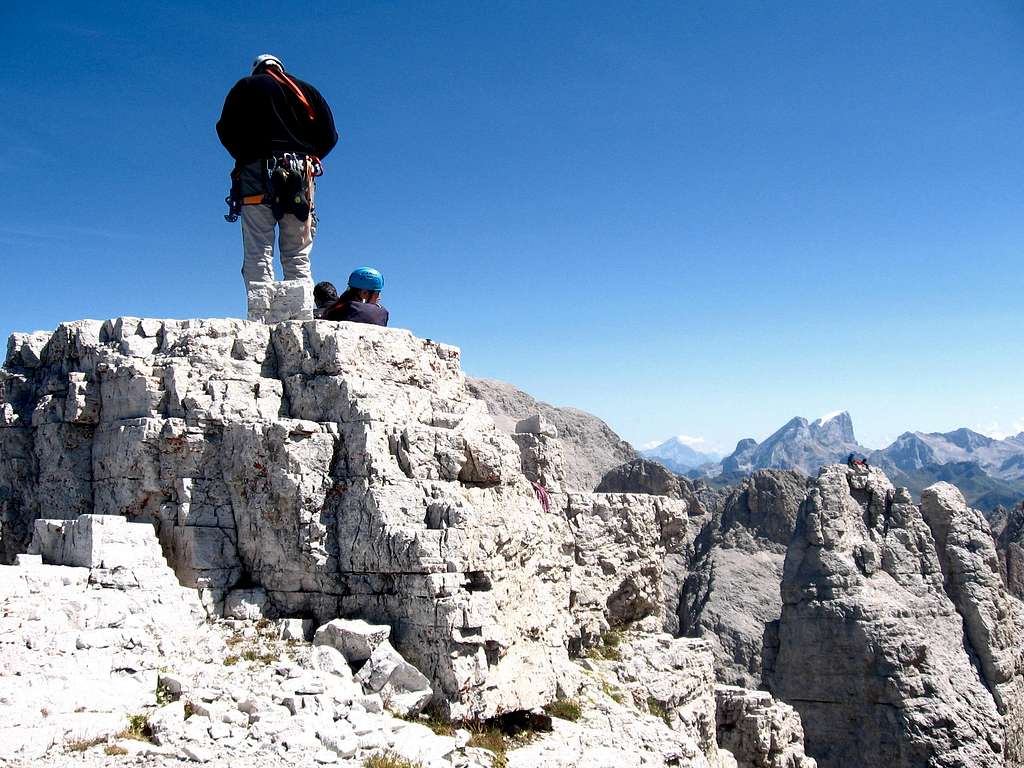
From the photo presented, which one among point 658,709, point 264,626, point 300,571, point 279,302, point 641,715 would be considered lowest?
point 658,709

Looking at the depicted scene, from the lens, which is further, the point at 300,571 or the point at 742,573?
the point at 742,573

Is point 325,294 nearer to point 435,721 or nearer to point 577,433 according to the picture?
point 435,721

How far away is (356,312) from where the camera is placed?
13.6m

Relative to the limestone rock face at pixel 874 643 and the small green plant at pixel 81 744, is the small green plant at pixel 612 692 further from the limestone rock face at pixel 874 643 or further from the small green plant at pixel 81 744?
the limestone rock face at pixel 874 643

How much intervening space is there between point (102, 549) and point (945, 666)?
2281 centimetres

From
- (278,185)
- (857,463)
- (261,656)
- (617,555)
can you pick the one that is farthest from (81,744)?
(857,463)

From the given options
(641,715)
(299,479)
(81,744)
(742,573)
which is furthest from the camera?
(742,573)

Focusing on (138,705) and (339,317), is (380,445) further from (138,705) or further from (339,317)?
(138,705)

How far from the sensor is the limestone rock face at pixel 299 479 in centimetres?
1123

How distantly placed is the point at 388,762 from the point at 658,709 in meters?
7.73

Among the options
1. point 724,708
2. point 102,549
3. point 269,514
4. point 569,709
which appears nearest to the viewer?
point 102,549

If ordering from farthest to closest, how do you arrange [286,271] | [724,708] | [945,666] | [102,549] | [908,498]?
1. [908,498]
2. [945,666]
3. [724,708]
4. [286,271]
5. [102,549]

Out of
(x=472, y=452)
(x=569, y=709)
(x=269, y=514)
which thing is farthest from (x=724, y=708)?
(x=269, y=514)

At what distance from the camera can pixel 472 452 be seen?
41.4ft
